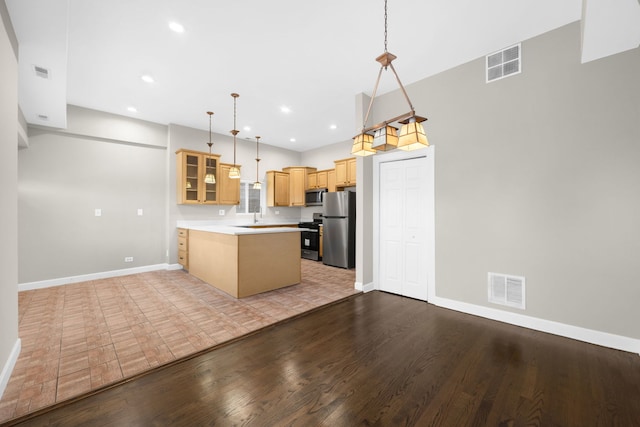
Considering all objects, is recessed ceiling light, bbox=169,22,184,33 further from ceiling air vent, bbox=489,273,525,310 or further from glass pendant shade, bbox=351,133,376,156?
ceiling air vent, bbox=489,273,525,310

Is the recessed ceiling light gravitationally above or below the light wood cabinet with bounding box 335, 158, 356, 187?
above

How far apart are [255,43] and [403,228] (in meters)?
3.07

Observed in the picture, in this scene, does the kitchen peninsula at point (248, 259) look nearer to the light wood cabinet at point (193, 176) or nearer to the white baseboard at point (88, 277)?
the light wood cabinet at point (193, 176)

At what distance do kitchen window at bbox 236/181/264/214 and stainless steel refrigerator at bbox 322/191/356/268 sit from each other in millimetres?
2199

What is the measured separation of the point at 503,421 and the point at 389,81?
377 centimetres

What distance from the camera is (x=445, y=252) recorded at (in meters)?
3.39

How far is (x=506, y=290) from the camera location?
9.61 feet

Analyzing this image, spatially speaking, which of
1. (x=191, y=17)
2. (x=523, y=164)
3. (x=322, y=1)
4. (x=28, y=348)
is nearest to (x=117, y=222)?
(x=28, y=348)

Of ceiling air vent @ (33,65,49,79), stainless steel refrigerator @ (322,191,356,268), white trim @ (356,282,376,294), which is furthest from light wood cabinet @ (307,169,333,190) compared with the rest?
ceiling air vent @ (33,65,49,79)

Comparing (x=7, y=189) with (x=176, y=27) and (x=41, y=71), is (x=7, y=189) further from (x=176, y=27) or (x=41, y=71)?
(x=176, y=27)

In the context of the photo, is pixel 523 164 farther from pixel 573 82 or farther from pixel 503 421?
pixel 503 421

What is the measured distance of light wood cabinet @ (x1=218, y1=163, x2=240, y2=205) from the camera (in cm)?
601

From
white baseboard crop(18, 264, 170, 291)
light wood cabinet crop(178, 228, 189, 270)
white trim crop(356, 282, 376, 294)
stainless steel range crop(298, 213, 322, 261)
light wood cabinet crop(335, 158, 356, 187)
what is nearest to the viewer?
white trim crop(356, 282, 376, 294)

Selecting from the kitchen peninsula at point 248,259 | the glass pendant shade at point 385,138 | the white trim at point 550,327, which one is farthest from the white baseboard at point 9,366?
the white trim at point 550,327
